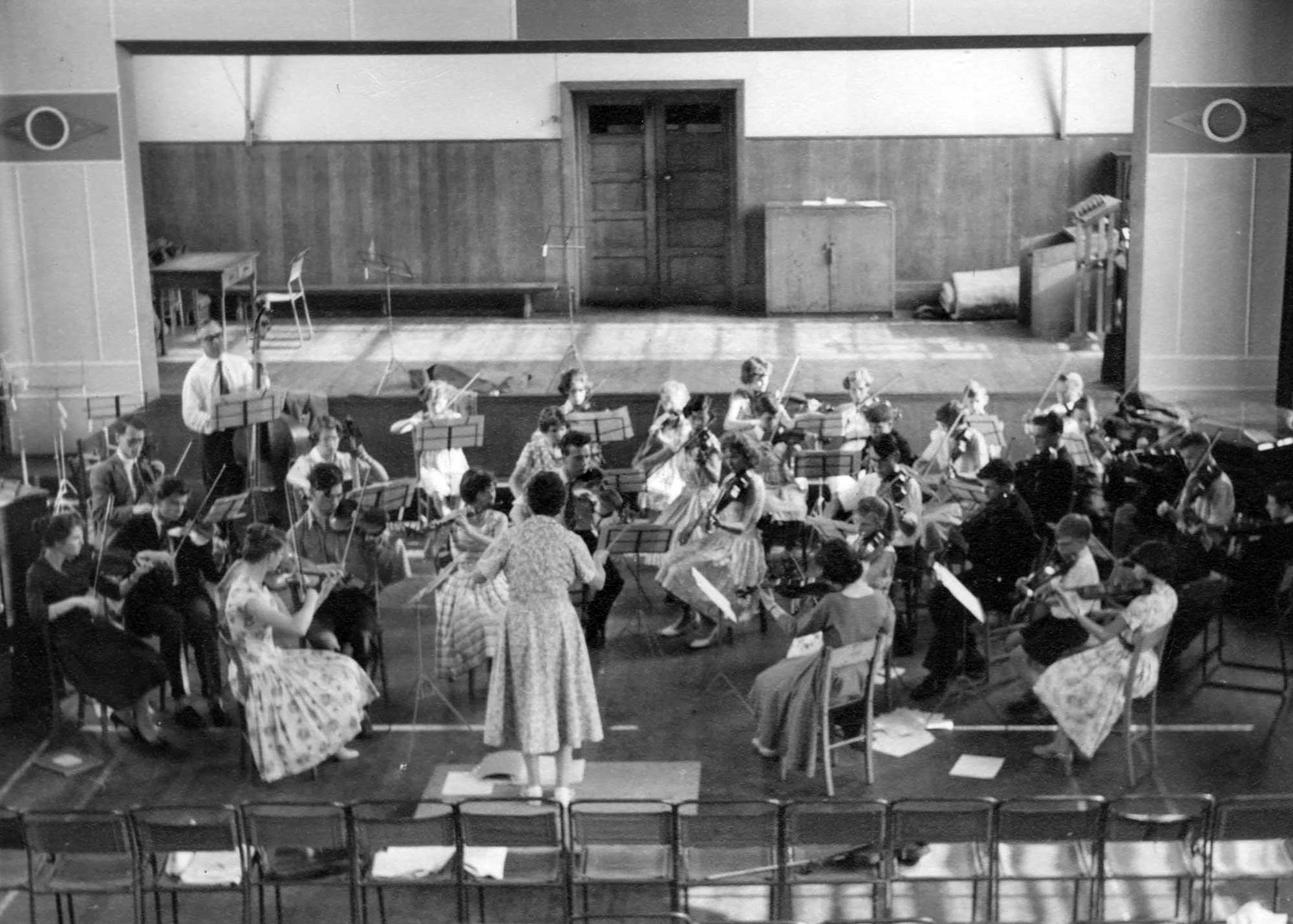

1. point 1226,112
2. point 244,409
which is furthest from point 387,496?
point 1226,112

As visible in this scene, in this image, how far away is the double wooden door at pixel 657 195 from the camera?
57.4 ft

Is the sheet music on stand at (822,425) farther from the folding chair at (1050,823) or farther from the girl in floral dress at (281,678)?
the folding chair at (1050,823)

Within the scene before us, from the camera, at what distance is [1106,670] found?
7.76 meters

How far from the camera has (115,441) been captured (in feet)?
39.7

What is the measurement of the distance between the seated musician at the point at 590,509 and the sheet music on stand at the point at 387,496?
33.1 inches

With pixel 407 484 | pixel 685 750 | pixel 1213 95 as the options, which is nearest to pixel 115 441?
pixel 407 484

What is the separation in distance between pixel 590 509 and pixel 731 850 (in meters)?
3.48

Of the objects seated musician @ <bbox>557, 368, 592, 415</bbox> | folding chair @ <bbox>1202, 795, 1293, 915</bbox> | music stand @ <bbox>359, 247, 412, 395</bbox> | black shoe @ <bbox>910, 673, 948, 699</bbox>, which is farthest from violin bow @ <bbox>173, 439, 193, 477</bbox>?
folding chair @ <bbox>1202, 795, 1293, 915</bbox>

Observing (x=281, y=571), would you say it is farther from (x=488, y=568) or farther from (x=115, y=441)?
(x=115, y=441)

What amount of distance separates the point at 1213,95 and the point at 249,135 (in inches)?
361

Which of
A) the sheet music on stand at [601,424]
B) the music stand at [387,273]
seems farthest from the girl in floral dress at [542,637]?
the music stand at [387,273]

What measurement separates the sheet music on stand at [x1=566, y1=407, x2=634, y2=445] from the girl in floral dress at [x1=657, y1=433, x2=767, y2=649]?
153 centimetres

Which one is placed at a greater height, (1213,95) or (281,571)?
(1213,95)

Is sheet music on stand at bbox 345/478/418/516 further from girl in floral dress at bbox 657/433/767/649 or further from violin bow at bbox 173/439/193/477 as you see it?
violin bow at bbox 173/439/193/477
